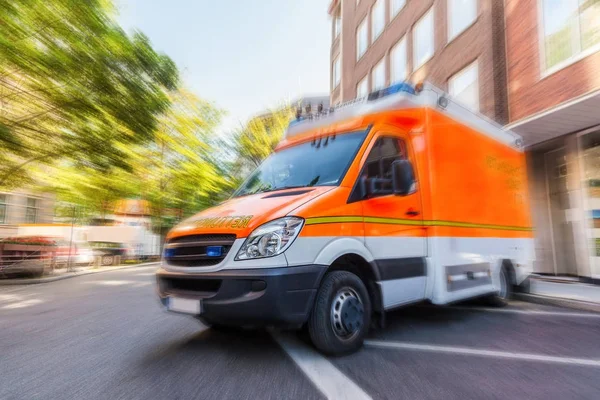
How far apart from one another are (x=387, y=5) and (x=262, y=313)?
1901 centimetres

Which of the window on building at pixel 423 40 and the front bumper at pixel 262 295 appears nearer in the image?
the front bumper at pixel 262 295

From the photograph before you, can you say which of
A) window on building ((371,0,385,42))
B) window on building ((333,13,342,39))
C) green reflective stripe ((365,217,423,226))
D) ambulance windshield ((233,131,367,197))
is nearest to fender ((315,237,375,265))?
green reflective stripe ((365,217,423,226))

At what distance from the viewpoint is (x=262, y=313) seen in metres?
3.19

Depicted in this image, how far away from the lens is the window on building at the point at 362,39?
21188mm

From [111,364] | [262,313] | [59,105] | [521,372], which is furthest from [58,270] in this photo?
[521,372]

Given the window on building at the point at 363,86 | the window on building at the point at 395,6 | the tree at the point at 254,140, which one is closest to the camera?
the window on building at the point at 395,6

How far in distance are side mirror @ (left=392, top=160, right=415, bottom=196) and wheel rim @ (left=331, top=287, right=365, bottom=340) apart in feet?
3.94

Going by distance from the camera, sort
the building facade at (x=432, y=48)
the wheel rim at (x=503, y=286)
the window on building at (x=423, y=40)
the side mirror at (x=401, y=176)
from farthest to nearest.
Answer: the window on building at (x=423, y=40), the building facade at (x=432, y=48), the wheel rim at (x=503, y=286), the side mirror at (x=401, y=176)

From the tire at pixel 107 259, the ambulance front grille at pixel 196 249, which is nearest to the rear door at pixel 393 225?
the ambulance front grille at pixel 196 249

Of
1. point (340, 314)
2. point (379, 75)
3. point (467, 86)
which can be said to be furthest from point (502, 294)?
point (379, 75)

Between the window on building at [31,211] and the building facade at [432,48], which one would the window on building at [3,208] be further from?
the building facade at [432,48]

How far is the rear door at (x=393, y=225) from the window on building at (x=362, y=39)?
1846 centimetres

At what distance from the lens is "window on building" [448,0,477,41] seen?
1280cm

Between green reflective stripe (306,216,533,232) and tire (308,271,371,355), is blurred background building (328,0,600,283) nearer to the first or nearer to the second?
green reflective stripe (306,216,533,232)
